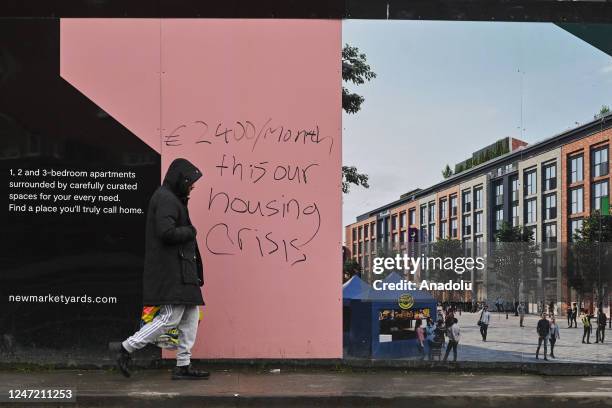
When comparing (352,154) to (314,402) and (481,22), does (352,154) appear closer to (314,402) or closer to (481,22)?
(481,22)

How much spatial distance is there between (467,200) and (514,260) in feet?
2.42

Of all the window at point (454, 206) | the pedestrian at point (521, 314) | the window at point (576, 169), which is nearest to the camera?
the window at point (576, 169)

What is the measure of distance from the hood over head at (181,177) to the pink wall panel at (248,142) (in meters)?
0.78

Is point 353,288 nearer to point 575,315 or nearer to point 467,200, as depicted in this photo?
point 467,200

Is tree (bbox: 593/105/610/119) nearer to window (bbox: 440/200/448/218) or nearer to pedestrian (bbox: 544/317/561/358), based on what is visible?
window (bbox: 440/200/448/218)

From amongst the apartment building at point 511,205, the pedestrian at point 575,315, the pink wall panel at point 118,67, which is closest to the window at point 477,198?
the apartment building at point 511,205

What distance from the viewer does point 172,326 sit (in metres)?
6.68

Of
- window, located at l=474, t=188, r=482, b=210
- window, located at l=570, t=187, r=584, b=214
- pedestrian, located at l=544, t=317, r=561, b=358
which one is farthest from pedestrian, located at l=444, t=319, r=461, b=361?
window, located at l=570, t=187, r=584, b=214

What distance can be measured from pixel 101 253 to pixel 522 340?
4.12m

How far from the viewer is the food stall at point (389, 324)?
7.61m

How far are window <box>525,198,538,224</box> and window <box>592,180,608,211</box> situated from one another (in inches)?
21.5

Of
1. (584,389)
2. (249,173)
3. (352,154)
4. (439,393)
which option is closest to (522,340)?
(584,389)

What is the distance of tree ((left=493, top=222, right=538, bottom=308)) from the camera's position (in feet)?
24.9

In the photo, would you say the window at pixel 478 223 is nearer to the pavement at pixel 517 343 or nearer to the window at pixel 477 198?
the window at pixel 477 198
